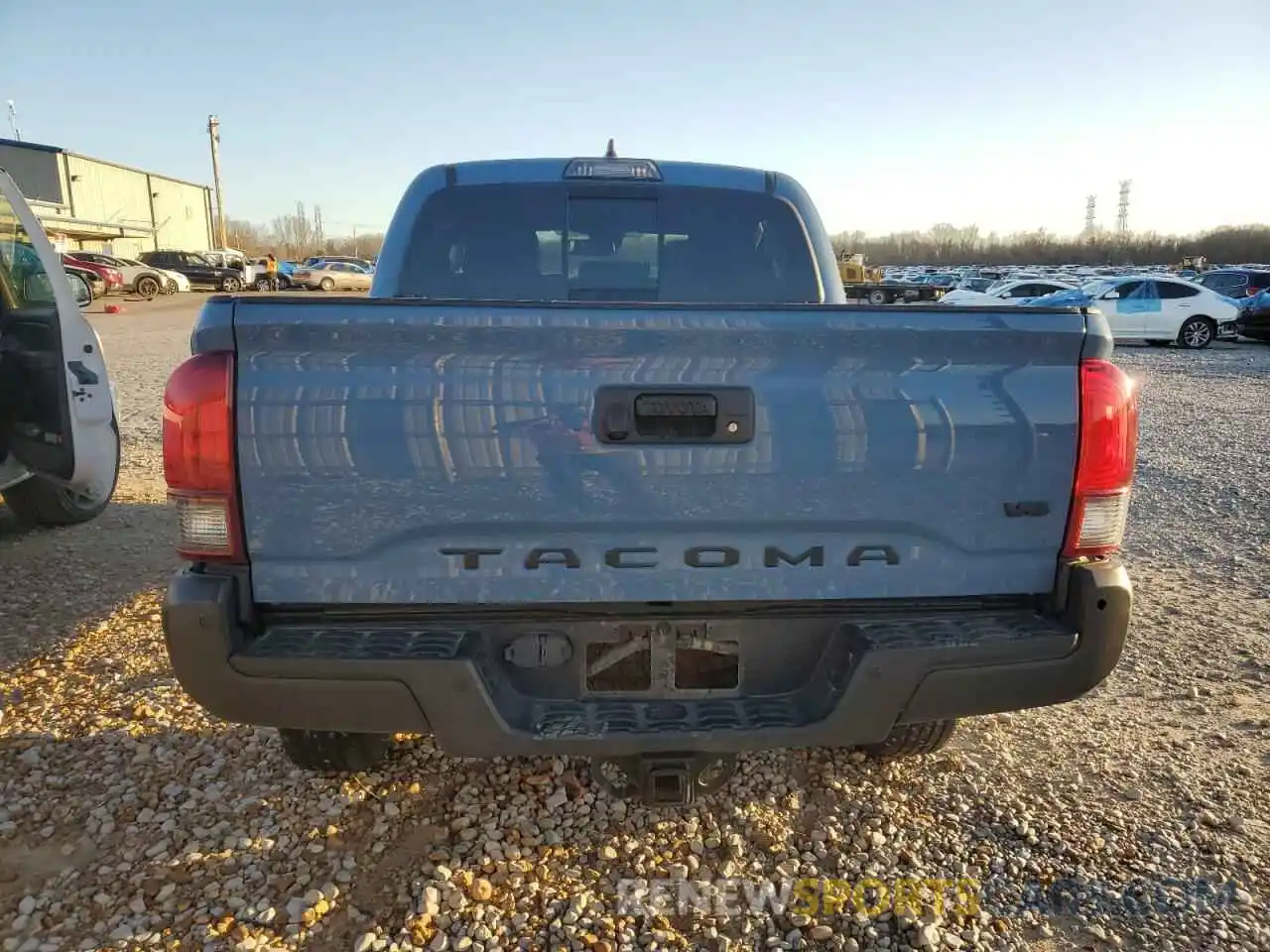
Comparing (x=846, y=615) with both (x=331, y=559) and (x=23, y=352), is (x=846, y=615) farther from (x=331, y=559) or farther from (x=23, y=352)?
(x=23, y=352)

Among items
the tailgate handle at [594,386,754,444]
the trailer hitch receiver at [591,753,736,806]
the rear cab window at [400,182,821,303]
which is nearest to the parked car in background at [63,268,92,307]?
the rear cab window at [400,182,821,303]

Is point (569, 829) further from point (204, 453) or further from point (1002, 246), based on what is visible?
point (1002, 246)

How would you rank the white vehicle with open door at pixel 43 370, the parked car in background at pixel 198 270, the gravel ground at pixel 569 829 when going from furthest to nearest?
the parked car in background at pixel 198 270 → the white vehicle with open door at pixel 43 370 → the gravel ground at pixel 569 829

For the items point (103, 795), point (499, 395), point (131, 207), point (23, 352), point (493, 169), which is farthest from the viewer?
point (131, 207)

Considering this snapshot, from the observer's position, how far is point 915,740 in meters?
2.99

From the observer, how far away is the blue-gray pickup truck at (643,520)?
2.02 metres

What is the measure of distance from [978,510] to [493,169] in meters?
2.53

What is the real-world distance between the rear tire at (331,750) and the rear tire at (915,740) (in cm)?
175

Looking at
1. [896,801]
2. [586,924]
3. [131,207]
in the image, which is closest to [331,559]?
[586,924]

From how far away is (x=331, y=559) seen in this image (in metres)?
2.11

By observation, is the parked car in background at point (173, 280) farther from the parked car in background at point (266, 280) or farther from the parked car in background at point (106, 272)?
the parked car in background at point (266, 280)

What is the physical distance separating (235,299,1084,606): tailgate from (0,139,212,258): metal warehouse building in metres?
Result: 44.7

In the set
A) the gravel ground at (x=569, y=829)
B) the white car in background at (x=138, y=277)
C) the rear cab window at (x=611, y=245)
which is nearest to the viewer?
the gravel ground at (x=569, y=829)

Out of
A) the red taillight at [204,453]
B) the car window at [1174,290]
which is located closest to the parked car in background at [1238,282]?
the car window at [1174,290]
